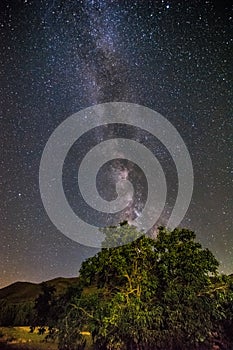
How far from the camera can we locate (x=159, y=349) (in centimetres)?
1652

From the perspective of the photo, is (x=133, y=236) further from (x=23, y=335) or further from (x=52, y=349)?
(x=23, y=335)

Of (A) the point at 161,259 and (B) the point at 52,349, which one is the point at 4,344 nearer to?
(B) the point at 52,349

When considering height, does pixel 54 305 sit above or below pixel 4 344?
above

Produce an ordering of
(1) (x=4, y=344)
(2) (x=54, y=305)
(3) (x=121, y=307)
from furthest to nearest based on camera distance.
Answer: (1) (x=4, y=344), (2) (x=54, y=305), (3) (x=121, y=307)

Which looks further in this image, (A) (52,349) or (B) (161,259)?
(A) (52,349)

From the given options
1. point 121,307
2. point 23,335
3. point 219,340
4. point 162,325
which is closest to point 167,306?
point 162,325

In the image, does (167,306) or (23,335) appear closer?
(167,306)

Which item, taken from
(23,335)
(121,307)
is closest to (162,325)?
(121,307)

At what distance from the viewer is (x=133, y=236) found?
17.8m

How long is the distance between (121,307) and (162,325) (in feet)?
6.32

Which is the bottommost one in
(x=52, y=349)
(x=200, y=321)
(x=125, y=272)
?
(x=52, y=349)

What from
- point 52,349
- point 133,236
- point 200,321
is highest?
point 133,236

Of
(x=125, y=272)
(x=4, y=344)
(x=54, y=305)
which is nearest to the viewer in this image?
(x=125, y=272)

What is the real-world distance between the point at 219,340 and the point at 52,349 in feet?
26.8
